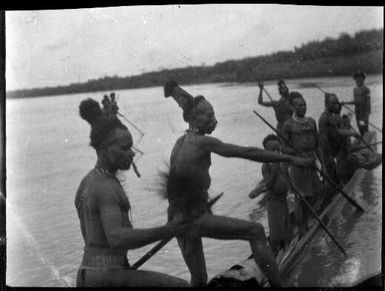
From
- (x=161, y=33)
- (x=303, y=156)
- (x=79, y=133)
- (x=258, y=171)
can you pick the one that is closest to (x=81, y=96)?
(x=79, y=133)

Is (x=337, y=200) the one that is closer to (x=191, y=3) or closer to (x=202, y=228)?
(x=202, y=228)

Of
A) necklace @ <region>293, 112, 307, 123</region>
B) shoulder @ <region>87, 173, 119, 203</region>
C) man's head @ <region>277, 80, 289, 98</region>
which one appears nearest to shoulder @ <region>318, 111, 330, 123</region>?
necklace @ <region>293, 112, 307, 123</region>

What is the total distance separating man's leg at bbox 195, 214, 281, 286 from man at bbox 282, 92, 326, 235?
2.34 ft

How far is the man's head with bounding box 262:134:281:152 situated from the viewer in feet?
16.0

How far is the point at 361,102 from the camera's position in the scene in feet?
16.7

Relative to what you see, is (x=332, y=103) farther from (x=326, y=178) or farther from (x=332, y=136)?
(x=326, y=178)

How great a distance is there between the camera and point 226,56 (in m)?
4.78

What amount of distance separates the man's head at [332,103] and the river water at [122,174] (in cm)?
4

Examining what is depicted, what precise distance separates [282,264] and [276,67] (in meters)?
1.43

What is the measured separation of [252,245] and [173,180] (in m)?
0.71

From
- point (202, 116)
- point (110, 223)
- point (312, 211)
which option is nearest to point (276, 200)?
point (312, 211)

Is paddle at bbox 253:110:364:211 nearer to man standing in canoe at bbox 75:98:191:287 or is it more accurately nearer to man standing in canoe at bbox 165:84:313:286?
man standing in canoe at bbox 165:84:313:286

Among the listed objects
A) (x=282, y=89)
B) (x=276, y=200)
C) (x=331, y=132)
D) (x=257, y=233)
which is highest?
(x=282, y=89)

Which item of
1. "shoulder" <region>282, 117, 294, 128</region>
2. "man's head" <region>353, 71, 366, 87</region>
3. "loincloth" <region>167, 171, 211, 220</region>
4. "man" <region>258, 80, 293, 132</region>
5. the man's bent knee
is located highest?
"man's head" <region>353, 71, 366, 87</region>
